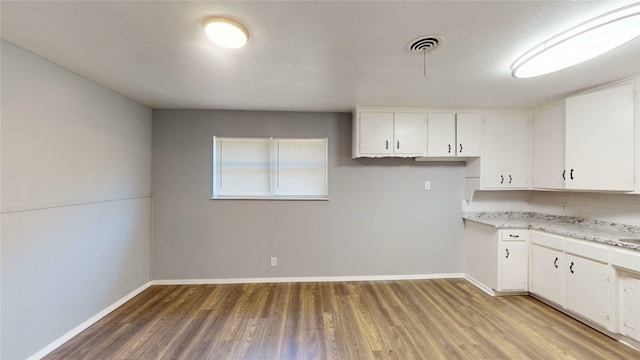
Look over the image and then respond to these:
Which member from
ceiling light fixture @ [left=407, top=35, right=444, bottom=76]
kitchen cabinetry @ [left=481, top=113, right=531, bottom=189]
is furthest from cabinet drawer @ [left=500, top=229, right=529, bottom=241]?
ceiling light fixture @ [left=407, top=35, right=444, bottom=76]

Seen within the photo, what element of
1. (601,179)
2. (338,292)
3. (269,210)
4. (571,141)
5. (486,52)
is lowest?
(338,292)

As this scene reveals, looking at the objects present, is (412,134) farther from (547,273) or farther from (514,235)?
(547,273)

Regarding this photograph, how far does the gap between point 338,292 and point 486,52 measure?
9.28 feet

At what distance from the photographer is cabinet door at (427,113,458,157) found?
3223 mm

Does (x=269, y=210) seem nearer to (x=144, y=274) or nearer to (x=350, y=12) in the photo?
(x=144, y=274)

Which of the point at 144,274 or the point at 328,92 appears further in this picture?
the point at 144,274

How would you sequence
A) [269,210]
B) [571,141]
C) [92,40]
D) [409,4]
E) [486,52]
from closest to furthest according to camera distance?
[409,4] < [92,40] < [486,52] < [571,141] < [269,210]

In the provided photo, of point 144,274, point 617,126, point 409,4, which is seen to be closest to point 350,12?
point 409,4

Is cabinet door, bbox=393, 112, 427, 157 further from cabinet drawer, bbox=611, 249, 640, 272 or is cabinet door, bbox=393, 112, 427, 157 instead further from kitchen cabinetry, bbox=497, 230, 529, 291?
cabinet drawer, bbox=611, 249, 640, 272

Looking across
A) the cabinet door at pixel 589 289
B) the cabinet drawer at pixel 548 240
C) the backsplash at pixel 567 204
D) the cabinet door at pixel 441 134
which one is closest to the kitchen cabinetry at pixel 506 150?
the backsplash at pixel 567 204

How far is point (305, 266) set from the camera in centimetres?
342

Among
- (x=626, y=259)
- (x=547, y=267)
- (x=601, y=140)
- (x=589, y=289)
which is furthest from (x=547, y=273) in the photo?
(x=601, y=140)

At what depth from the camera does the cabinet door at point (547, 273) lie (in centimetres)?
257

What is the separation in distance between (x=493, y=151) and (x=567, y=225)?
1.15 metres
